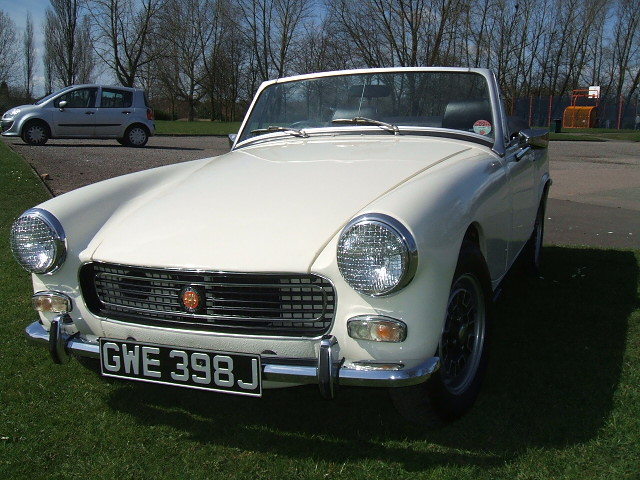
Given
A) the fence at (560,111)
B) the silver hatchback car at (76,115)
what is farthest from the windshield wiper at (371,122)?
the fence at (560,111)

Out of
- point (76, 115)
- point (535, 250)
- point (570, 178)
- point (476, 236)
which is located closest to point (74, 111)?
point (76, 115)

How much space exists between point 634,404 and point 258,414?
61.0 inches

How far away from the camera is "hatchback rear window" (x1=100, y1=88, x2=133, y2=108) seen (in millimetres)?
16828

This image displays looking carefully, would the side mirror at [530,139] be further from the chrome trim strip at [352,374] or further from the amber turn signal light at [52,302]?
the amber turn signal light at [52,302]

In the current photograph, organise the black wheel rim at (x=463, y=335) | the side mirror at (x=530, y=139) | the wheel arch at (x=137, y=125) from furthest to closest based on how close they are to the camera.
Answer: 1. the wheel arch at (x=137, y=125)
2. the side mirror at (x=530, y=139)
3. the black wheel rim at (x=463, y=335)

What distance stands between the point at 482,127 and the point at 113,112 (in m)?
14.8

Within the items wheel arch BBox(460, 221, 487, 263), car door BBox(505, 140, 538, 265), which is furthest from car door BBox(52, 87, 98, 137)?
wheel arch BBox(460, 221, 487, 263)

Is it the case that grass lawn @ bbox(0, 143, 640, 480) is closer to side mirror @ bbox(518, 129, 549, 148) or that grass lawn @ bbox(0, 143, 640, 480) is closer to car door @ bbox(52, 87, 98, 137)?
side mirror @ bbox(518, 129, 549, 148)

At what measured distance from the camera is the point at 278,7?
1604 inches

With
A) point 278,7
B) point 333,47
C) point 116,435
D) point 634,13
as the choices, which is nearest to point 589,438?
point 116,435

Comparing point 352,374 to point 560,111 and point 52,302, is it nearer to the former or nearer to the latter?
point 52,302

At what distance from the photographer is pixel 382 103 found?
3.96 m

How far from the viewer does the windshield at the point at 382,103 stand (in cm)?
383

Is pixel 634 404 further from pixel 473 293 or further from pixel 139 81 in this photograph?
pixel 139 81
